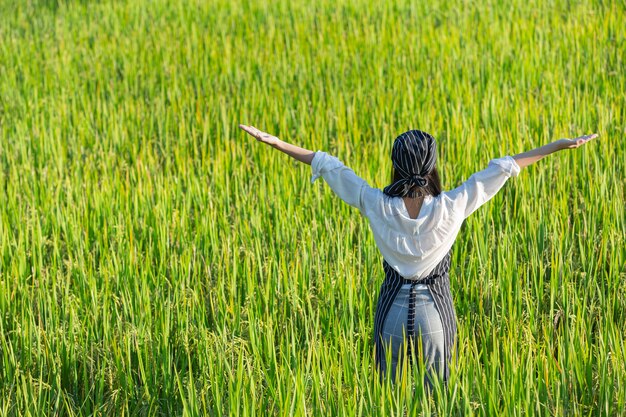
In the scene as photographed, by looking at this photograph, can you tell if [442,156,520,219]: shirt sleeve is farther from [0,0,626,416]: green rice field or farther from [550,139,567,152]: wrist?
[0,0,626,416]: green rice field

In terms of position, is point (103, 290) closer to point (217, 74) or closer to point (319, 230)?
point (319, 230)

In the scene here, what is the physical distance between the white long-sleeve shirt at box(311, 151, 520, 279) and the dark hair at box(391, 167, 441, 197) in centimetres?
2

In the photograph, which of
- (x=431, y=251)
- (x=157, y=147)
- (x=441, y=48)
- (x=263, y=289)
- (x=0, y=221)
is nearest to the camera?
(x=431, y=251)

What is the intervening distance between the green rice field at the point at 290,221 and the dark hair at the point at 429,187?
0.45m

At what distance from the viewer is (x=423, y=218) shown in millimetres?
2297

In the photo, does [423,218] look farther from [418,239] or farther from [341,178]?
[341,178]

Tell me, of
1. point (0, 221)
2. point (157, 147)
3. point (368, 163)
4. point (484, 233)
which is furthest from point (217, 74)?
point (484, 233)

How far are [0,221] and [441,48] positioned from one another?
12.5 ft

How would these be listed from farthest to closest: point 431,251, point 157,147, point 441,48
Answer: point 441,48 < point 157,147 < point 431,251

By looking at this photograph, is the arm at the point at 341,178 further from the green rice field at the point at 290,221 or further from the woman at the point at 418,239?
the green rice field at the point at 290,221

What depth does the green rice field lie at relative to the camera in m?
2.56

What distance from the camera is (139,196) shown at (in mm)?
4168

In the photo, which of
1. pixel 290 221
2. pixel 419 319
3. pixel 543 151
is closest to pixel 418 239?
pixel 419 319

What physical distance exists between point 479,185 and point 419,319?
0.37 m
